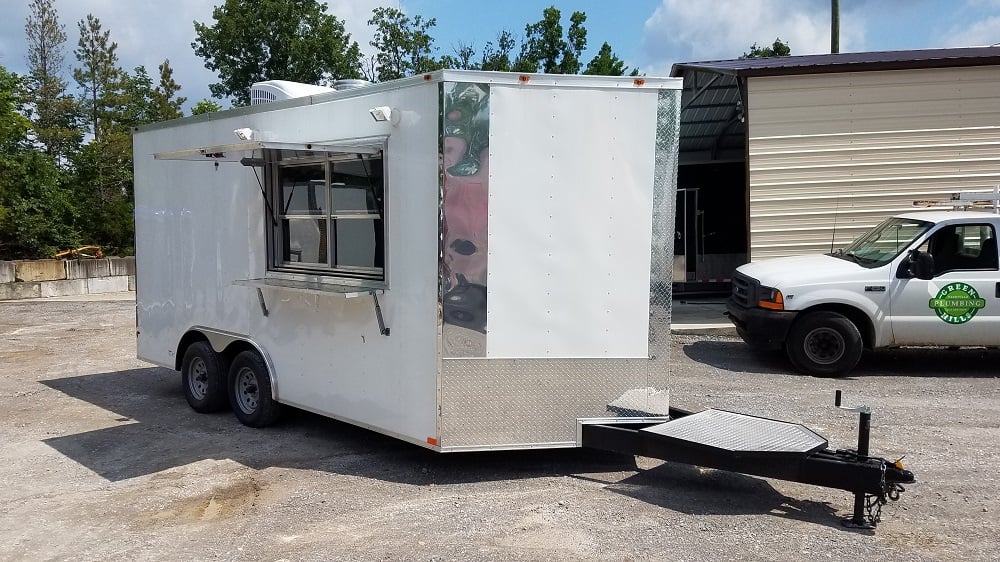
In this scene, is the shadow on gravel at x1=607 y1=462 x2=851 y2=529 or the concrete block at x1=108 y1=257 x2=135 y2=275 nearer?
the shadow on gravel at x1=607 y1=462 x2=851 y2=529

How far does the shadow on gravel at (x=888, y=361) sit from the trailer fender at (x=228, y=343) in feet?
18.2

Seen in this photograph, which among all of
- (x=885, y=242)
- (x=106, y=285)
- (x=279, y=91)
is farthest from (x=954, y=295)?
(x=106, y=285)

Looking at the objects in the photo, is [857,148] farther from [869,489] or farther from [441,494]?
[441,494]

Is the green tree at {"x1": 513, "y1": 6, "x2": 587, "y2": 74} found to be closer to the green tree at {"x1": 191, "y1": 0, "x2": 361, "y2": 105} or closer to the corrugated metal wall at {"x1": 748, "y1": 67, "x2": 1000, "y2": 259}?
the green tree at {"x1": 191, "y1": 0, "x2": 361, "y2": 105}

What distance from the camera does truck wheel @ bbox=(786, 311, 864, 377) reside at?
354 inches

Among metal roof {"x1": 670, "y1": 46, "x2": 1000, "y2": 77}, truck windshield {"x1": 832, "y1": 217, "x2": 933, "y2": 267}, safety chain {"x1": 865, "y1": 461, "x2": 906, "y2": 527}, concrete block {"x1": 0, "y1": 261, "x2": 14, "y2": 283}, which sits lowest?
safety chain {"x1": 865, "y1": 461, "x2": 906, "y2": 527}

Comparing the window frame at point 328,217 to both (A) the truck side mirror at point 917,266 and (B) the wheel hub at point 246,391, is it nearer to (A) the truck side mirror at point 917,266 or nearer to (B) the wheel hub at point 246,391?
(B) the wheel hub at point 246,391

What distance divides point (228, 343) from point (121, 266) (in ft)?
47.4

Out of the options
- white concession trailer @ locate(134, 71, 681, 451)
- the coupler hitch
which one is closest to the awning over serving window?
white concession trailer @ locate(134, 71, 681, 451)

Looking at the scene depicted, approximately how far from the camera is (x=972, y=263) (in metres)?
8.85

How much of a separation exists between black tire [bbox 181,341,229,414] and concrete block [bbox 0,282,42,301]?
12.6 metres

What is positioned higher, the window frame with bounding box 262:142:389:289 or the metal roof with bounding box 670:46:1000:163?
the metal roof with bounding box 670:46:1000:163

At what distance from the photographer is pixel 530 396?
17.9ft

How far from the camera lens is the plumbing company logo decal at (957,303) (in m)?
8.76
